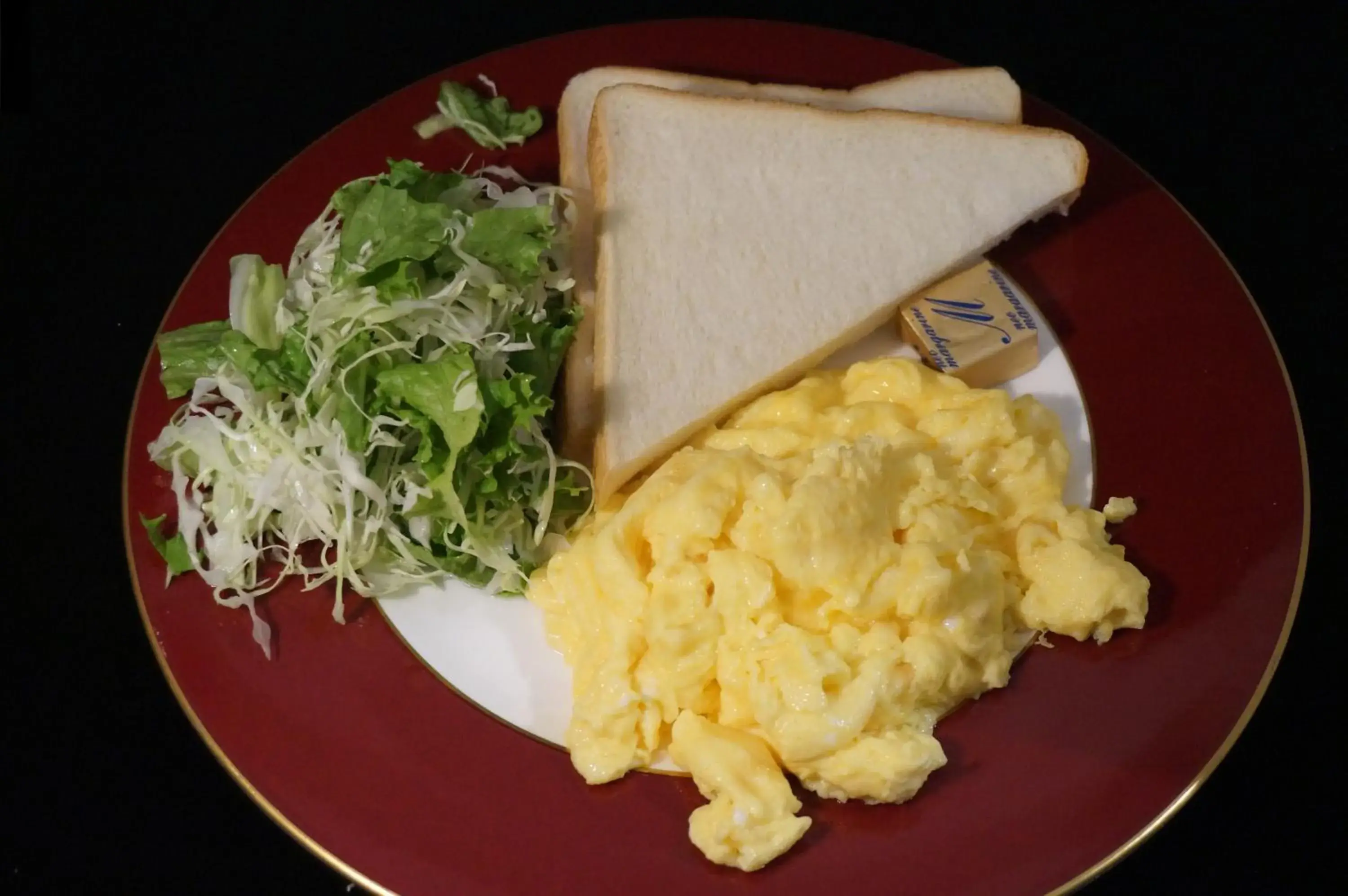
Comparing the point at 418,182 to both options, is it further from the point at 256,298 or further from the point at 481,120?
the point at 481,120

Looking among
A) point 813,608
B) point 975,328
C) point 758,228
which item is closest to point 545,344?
point 758,228

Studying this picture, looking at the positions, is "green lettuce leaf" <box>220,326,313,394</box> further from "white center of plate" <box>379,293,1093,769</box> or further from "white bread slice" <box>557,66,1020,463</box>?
"white bread slice" <box>557,66,1020,463</box>

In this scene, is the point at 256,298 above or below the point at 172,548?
above

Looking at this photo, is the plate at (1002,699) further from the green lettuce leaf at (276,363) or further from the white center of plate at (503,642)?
the green lettuce leaf at (276,363)

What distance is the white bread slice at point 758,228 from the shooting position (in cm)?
231

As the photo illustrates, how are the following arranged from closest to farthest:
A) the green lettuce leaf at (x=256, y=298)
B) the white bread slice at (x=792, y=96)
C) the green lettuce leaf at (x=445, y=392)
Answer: the green lettuce leaf at (x=445, y=392) → the green lettuce leaf at (x=256, y=298) → the white bread slice at (x=792, y=96)

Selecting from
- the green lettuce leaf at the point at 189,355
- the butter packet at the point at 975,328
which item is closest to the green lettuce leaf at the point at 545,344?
the green lettuce leaf at the point at 189,355

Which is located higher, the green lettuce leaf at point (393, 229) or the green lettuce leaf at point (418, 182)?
the green lettuce leaf at point (418, 182)

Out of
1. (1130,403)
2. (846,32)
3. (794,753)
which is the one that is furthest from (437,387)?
(846,32)

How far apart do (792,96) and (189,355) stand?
64.0 inches

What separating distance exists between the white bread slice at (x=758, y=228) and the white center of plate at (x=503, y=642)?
1.12 ft

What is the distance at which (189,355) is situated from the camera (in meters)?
2.32

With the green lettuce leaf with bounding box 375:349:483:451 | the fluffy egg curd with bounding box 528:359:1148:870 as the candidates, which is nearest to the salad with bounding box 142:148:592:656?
the green lettuce leaf with bounding box 375:349:483:451

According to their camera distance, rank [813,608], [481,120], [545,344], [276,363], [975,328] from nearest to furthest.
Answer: [813,608], [276,363], [545,344], [975,328], [481,120]
